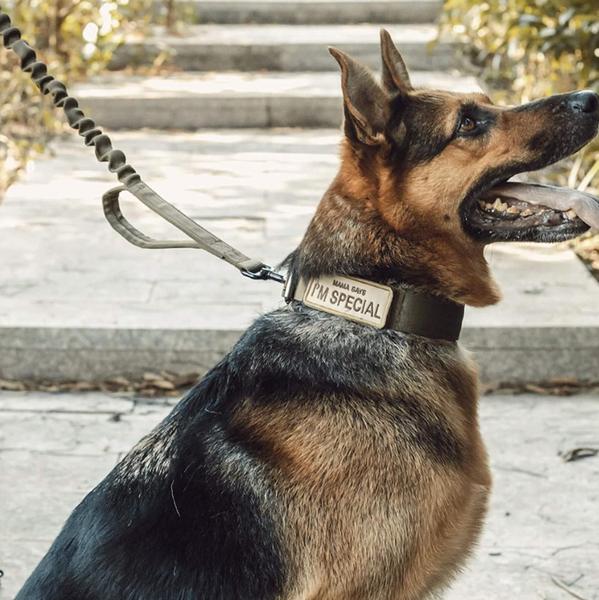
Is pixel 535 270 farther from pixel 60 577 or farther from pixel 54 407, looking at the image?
pixel 60 577

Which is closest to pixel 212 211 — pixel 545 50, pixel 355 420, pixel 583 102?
pixel 545 50

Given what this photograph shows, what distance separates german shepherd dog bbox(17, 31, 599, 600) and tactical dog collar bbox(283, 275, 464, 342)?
0.03 metres

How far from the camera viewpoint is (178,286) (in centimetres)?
592

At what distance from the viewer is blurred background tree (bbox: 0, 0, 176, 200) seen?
859cm

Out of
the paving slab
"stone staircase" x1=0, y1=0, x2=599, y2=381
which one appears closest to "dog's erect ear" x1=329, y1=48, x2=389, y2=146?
the paving slab

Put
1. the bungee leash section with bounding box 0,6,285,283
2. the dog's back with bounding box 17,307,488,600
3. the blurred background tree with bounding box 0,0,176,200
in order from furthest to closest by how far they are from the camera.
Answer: the blurred background tree with bounding box 0,0,176,200 → the bungee leash section with bounding box 0,6,285,283 → the dog's back with bounding box 17,307,488,600

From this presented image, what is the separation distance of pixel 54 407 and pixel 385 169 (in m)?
2.64

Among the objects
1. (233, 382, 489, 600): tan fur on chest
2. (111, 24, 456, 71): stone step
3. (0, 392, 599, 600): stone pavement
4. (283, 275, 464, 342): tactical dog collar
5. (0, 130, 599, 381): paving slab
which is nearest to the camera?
(233, 382, 489, 600): tan fur on chest

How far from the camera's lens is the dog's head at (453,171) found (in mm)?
3000

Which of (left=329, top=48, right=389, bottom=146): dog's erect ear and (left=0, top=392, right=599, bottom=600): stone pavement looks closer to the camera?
(left=329, top=48, right=389, bottom=146): dog's erect ear

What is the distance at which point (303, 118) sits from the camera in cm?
944

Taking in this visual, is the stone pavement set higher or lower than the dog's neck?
lower

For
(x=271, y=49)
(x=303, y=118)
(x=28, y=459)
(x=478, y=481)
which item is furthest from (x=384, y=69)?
(x=271, y=49)

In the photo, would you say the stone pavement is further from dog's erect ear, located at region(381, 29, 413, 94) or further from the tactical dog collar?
dog's erect ear, located at region(381, 29, 413, 94)
